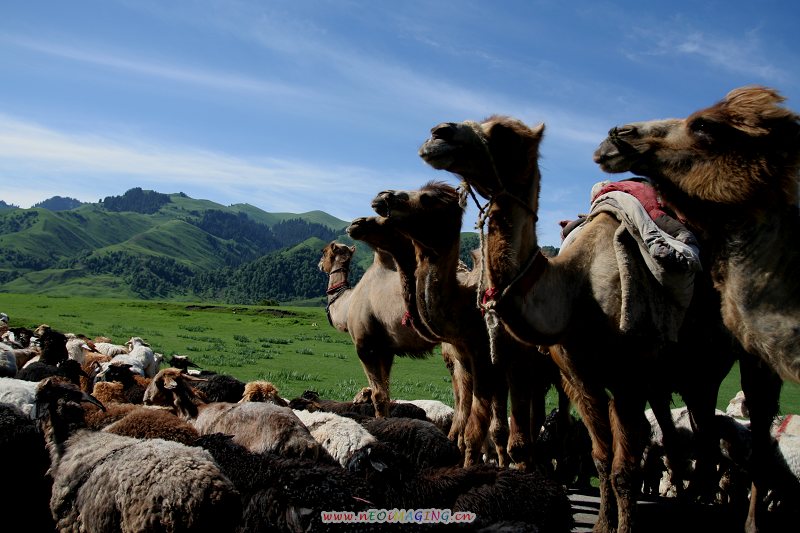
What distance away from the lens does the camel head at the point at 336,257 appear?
505 inches

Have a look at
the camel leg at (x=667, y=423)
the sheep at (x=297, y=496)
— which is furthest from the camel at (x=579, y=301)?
the sheep at (x=297, y=496)

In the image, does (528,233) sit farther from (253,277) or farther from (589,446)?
(253,277)

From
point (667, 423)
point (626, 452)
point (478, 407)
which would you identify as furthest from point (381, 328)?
point (626, 452)

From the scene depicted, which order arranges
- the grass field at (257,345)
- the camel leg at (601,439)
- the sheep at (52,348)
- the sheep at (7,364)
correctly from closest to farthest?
the camel leg at (601,439) < the sheep at (7,364) < the sheep at (52,348) < the grass field at (257,345)

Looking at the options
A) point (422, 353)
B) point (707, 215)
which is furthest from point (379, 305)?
point (707, 215)

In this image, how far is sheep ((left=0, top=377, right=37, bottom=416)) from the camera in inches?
322

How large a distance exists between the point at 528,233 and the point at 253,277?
199975 mm

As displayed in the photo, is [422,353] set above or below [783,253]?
below

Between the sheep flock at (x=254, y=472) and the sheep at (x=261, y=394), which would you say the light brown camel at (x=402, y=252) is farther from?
the sheep at (x=261, y=394)

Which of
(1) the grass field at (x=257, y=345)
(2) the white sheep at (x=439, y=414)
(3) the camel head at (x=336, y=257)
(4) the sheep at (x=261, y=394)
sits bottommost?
(1) the grass field at (x=257, y=345)

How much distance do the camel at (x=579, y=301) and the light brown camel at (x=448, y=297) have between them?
1.74 meters

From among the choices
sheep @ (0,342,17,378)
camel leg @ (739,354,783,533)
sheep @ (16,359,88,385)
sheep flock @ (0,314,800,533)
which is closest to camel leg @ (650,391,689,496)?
sheep flock @ (0,314,800,533)

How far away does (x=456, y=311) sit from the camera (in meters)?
7.18

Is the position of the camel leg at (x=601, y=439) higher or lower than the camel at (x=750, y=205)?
lower
